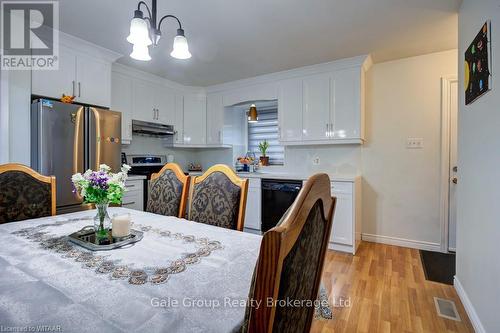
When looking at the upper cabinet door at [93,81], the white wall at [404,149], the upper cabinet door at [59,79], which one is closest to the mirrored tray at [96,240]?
the upper cabinet door at [59,79]

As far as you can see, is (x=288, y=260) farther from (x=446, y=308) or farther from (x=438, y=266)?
(x=438, y=266)

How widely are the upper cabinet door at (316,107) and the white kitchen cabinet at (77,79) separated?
243 cm

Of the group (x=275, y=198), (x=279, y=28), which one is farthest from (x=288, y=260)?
(x=275, y=198)

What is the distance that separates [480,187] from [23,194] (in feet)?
9.49

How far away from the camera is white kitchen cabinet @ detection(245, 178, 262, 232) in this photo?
3549 mm

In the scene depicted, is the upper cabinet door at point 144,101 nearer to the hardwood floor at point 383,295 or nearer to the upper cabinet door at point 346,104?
the upper cabinet door at point 346,104

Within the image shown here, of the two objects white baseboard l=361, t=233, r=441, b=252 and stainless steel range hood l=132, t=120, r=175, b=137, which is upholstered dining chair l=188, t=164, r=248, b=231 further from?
white baseboard l=361, t=233, r=441, b=252

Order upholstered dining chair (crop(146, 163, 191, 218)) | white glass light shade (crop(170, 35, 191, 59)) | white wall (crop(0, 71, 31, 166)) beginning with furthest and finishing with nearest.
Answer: white wall (crop(0, 71, 31, 166))
upholstered dining chair (crop(146, 163, 191, 218))
white glass light shade (crop(170, 35, 191, 59))

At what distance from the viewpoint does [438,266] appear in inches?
103

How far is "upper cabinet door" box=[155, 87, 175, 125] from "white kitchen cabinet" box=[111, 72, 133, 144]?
44 centimetres

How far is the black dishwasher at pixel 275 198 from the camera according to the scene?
3270 mm

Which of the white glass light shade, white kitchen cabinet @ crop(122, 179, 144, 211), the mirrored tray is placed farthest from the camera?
white kitchen cabinet @ crop(122, 179, 144, 211)

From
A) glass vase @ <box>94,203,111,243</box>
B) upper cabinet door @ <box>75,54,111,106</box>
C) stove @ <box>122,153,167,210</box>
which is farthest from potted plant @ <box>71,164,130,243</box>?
stove @ <box>122,153,167,210</box>

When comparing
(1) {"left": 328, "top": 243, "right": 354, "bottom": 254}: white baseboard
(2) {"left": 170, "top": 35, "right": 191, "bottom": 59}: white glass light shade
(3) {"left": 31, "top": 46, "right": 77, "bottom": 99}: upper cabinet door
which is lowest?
(1) {"left": 328, "top": 243, "right": 354, "bottom": 254}: white baseboard
